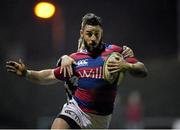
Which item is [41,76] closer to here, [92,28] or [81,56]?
[81,56]

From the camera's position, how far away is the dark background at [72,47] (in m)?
10.0

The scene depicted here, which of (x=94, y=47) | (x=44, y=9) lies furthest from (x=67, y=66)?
(x=44, y=9)

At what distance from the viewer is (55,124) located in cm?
481

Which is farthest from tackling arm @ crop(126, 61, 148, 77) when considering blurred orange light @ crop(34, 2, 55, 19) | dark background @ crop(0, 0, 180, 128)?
dark background @ crop(0, 0, 180, 128)

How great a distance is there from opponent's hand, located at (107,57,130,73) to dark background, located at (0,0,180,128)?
480 centimetres

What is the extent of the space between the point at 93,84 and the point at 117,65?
0.28 metres

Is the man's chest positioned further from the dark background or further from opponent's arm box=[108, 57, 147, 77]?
the dark background

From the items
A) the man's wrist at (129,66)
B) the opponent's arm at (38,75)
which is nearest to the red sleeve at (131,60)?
the man's wrist at (129,66)

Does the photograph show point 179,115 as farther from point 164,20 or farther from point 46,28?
point 46,28

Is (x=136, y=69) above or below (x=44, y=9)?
above

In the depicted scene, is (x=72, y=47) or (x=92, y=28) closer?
(x=92, y=28)

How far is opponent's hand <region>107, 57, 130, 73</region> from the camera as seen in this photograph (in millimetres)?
4613

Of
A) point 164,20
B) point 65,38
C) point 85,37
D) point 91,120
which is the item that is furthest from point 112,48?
point 164,20

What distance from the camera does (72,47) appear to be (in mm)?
9461
